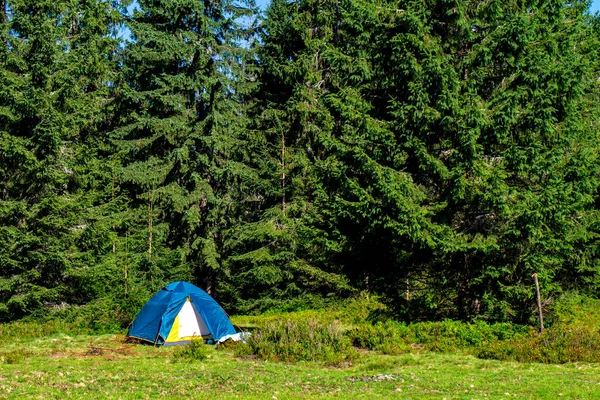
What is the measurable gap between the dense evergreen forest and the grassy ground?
402 centimetres

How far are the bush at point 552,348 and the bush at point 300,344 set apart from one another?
3354 millimetres

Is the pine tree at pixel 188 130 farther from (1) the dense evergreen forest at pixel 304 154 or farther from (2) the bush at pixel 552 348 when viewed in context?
(2) the bush at pixel 552 348

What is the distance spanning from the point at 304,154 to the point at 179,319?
1173 centimetres

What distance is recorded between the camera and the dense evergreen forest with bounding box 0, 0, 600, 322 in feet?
51.0

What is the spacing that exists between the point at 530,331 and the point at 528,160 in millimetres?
4541

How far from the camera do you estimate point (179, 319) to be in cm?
1684

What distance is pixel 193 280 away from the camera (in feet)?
91.5

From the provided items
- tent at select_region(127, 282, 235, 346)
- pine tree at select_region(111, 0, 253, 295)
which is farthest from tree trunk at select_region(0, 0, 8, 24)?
tent at select_region(127, 282, 235, 346)

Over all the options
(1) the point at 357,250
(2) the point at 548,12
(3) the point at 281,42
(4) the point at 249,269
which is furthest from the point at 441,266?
(3) the point at 281,42

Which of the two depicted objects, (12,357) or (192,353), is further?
(192,353)

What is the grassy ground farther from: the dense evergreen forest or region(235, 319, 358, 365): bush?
the dense evergreen forest

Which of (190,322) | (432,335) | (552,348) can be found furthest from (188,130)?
(552,348)

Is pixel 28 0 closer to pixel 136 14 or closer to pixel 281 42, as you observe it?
pixel 136 14

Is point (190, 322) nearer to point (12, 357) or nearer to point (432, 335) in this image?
point (12, 357)
